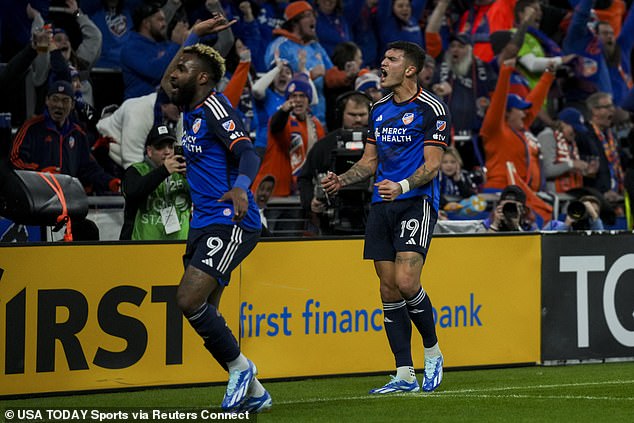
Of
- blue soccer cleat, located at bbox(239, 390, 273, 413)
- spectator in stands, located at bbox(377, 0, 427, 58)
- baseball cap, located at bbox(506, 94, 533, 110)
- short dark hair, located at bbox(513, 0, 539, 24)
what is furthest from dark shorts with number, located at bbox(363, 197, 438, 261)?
short dark hair, located at bbox(513, 0, 539, 24)

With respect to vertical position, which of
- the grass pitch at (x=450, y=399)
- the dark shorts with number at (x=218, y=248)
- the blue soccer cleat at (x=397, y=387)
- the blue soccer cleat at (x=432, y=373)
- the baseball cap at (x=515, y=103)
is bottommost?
the grass pitch at (x=450, y=399)

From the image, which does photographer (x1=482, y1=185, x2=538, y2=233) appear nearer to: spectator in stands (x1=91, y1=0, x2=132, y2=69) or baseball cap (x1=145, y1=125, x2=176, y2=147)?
baseball cap (x1=145, y1=125, x2=176, y2=147)

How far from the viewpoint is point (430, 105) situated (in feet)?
28.2

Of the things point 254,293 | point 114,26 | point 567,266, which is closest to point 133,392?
point 254,293

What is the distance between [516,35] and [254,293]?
22.2 feet

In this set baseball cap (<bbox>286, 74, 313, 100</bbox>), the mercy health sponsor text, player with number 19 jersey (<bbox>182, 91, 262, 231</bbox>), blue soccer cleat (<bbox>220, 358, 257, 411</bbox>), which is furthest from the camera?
baseball cap (<bbox>286, 74, 313, 100</bbox>)

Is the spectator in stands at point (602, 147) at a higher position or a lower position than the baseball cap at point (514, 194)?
higher

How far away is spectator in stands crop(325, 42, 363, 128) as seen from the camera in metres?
13.7

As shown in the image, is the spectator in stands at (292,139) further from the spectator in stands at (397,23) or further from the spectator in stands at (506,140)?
the spectator in stands at (397,23)

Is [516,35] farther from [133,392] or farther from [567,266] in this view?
[133,392]

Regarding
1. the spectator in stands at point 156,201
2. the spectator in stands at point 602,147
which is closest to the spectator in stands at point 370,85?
the spectator in stands at point 156,201

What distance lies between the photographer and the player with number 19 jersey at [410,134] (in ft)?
28.1

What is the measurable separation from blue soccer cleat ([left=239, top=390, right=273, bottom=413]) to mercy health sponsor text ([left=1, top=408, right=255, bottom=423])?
0.15 feet

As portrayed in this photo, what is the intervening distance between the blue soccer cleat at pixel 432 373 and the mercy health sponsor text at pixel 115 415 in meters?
1.65
